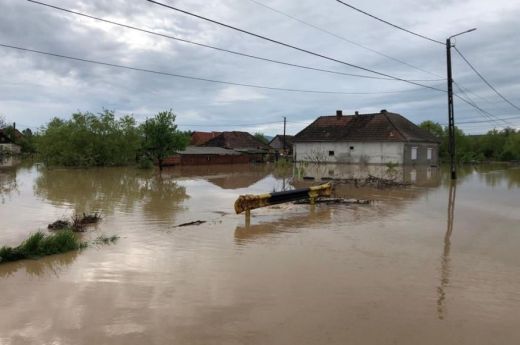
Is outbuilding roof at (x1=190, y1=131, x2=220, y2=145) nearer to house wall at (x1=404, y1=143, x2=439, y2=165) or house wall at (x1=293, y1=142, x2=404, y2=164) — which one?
house wall at (x1=293, y1=142, x2=404, y2=164)

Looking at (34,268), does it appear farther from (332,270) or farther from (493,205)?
(493,205)

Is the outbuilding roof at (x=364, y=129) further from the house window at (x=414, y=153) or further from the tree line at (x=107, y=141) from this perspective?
the tree line at (x=107, y=141)

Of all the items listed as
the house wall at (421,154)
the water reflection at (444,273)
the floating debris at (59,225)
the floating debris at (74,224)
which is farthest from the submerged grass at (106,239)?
the house wall at (421,154)

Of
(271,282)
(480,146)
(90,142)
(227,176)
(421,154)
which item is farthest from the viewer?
(480,146)

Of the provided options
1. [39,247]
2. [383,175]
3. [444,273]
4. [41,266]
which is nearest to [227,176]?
[383,175]

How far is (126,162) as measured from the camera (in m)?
43.6

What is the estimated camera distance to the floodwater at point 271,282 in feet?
15.4

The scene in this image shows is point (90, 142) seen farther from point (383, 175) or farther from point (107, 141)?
point (383, 175)

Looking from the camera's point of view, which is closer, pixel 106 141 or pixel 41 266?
pixel 41 266

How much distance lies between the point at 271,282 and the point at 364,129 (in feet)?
134

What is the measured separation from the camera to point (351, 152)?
4538 centimetres

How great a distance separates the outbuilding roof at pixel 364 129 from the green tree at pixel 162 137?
16049 mm

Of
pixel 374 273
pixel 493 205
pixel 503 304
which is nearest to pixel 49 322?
pixel 374 273

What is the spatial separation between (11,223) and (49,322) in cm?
715
